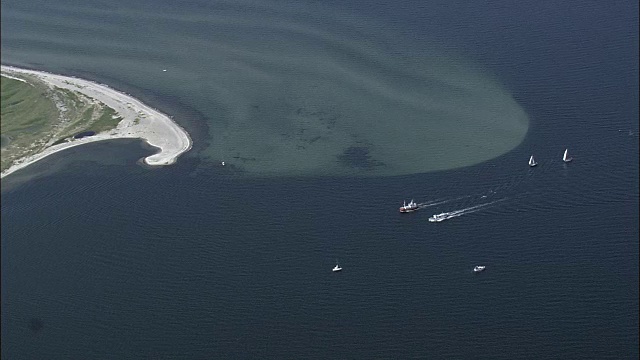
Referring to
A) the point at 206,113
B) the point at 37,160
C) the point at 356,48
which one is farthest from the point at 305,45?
the point at 37,160

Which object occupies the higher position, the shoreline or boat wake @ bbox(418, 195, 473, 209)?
the shoreline

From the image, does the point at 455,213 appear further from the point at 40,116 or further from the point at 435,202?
the point at 40,116

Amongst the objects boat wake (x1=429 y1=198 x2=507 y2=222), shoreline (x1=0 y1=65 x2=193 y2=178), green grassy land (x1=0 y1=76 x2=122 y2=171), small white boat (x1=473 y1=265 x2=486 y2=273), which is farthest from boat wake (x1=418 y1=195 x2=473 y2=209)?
green grassy land (x1=0 y1=76 x2=122 y2=171)

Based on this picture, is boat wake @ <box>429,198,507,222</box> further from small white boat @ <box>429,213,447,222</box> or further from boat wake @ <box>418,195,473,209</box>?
boat wake @ <box>418,195,473,209</box>

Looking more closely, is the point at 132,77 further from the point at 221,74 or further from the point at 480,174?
the point at 480,174

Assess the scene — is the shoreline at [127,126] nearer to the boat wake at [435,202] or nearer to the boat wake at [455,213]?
the boat wake at [435,202]

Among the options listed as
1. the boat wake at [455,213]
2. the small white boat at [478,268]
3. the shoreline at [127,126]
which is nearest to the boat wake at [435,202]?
the boat wake at [455,213]
